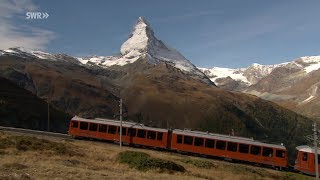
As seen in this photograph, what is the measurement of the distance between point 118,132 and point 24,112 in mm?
100080

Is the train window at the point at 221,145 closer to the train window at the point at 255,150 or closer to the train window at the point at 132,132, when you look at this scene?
the train window at the point at 255,150

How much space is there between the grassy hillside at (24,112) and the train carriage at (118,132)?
245 ft

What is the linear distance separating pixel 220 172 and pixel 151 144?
61.5 feet

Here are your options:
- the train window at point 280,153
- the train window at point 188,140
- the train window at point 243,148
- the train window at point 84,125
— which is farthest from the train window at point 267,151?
the train window at point 84,125

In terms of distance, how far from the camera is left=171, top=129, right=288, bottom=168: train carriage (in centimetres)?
5697

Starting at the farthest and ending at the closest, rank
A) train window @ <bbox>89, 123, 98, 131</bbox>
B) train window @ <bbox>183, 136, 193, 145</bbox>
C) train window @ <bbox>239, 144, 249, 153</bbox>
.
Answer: train window @ <bbox>89, 123, 98, 131</bbox>
train window @ <bbox>183, 136, 193, 145</bbox>
train window @ <bbox>239, 144, 249, 153</bbox>

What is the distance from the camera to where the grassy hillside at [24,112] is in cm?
14205

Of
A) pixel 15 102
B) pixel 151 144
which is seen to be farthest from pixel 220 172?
pixel 15 102

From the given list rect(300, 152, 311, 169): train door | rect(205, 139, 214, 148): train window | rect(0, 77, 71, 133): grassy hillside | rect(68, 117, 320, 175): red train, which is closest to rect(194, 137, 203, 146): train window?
rect(68, 117, 320, 175): red train

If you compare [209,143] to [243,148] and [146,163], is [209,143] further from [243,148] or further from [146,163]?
[146,163]

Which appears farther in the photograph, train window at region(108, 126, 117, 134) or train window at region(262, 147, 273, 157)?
train window at region(108, 126, 117, 134)

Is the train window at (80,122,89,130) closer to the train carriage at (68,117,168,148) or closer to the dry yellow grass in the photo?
the train carriage at (68,117,168,148)

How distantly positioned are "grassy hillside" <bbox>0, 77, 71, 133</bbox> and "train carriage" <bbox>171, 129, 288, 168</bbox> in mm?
87149

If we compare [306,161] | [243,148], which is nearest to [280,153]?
[306,161]
